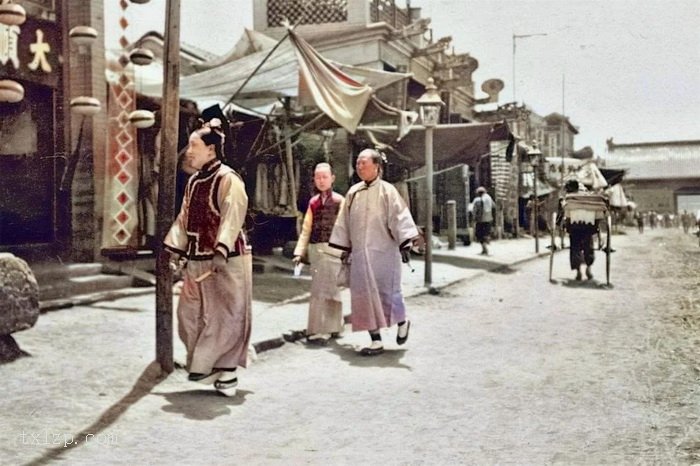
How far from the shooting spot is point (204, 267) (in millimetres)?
5020

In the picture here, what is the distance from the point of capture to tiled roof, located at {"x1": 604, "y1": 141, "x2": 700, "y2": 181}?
62719 mm

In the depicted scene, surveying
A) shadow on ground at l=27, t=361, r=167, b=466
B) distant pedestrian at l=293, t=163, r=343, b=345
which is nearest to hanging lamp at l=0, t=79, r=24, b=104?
distant pedestrian at l=293, t=163, r=343, b=345

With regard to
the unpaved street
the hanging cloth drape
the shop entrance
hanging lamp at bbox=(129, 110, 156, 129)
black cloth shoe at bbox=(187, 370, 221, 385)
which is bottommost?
the unpaved street

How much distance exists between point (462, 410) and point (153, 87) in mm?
8517

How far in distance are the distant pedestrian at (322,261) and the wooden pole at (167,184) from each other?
1861 mm

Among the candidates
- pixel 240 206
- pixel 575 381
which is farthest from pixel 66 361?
pixel 575 381

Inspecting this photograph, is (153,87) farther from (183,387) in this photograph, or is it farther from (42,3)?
(183,387)

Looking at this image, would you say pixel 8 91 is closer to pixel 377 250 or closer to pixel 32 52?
pixel 32 52

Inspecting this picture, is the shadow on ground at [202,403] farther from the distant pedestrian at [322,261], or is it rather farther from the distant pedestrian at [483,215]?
the distant pedestrian at [483,215]

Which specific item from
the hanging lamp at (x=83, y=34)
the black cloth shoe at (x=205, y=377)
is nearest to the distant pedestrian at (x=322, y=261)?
the black cloth shoe at (x=205, y=377)

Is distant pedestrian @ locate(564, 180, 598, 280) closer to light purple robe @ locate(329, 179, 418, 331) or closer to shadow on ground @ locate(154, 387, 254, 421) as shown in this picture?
light purple robe @ locate(329, 179, 418, 331)

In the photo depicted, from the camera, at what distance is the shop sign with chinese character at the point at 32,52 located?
29.5 ft

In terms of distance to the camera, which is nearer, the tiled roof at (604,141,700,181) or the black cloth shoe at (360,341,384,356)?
the black cloth shoe at (360,341,384,356)

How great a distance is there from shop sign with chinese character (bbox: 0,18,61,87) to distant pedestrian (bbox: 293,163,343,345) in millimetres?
4684
